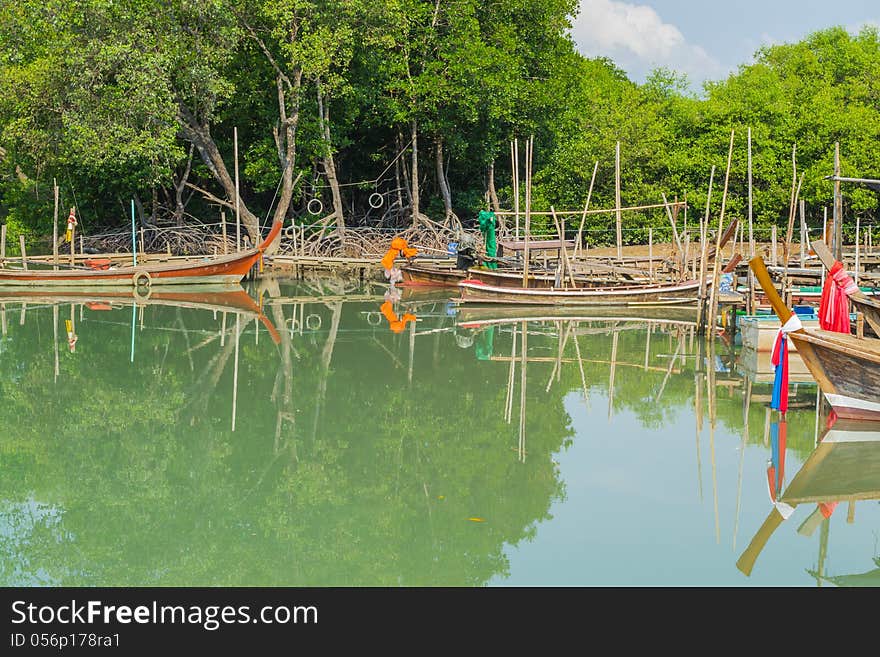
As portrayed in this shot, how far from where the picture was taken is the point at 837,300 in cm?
1066

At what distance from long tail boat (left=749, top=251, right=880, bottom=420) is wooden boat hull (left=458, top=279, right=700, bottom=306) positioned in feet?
31.2

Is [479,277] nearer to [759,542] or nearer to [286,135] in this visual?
[286,135]

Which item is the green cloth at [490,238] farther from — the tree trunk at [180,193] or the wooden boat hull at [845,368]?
the wooden boat hull at [845,368]

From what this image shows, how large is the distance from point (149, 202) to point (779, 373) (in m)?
24.2

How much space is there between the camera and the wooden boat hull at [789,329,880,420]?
9.35 m

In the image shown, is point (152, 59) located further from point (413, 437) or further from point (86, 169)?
point (413, 437)

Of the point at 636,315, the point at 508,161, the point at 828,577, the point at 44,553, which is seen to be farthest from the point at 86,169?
the point at 828,577

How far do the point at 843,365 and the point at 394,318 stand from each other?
10689 mm

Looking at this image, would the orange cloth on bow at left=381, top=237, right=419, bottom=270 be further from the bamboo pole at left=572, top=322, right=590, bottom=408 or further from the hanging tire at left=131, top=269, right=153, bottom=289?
the bamboo pole at left=572, top=322, right=590, bottom=408

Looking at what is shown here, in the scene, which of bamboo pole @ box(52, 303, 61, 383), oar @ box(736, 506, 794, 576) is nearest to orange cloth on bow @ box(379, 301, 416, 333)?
bamboo pole @ box(52, 303, 61, 383)

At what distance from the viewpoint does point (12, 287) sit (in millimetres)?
23328

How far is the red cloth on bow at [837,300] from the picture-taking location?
10.4 meters

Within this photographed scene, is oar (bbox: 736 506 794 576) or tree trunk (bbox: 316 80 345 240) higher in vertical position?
tree trunk (bbox: 316 80 345 240)

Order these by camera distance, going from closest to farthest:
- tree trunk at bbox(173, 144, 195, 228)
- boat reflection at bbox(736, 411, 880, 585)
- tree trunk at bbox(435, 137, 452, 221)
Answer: boat reflection at bbox(736, 411, 880, 585), tree trunk at bbox(173, 144, 195, 228), tree trunk at bbox(435, 137, 452, 221)
